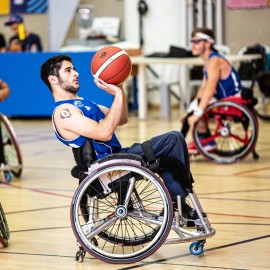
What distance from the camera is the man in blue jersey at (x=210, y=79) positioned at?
30.3 ft

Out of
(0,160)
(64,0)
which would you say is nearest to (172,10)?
(64,0)

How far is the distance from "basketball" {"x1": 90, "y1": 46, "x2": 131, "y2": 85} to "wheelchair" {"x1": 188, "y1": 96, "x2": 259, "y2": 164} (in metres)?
4.05

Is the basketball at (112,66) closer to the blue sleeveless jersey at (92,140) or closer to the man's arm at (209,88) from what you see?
the blue sleeveless jersey at (92,140)

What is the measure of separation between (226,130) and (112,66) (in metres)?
4.28

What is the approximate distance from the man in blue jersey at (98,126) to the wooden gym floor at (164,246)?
351 mm

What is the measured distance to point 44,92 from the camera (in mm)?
14172

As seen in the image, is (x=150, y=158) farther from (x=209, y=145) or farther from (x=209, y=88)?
(x=209, y=145)

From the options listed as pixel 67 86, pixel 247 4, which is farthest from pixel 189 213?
pixel 247 4

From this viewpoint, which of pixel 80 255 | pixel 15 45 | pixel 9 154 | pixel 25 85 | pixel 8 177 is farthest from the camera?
pixel 15 45

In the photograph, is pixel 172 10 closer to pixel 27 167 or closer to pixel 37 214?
pixel 27 167

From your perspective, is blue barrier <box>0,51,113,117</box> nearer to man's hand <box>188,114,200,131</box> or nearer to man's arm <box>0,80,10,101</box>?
man's hand <box>188,114,200,131</box>

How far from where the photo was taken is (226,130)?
930 cm

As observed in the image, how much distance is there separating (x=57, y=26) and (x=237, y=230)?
11.1 meters

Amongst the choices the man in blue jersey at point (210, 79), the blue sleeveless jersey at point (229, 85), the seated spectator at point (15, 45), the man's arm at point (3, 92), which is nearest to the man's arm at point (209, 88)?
the man in blue jersey at point (210, 79)
